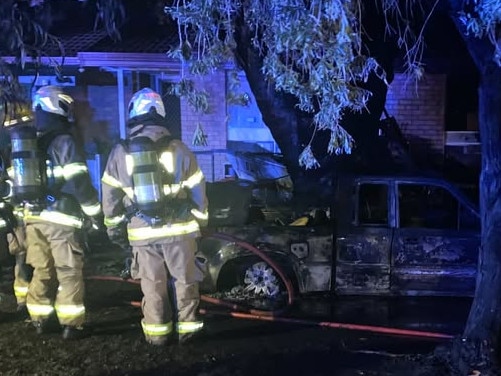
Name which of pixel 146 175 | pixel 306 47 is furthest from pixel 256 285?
pixel 306 47

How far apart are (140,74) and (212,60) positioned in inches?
293

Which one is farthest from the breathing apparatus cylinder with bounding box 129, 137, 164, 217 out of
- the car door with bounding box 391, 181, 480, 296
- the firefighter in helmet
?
the car door with bounding box 391, 181, 480, 296

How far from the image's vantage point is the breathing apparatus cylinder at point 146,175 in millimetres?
4758

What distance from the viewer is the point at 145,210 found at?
4.82 meters

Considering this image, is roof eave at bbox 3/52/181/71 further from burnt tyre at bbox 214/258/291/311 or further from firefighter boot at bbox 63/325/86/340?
firefighter boot at bbox 63/325/86/340

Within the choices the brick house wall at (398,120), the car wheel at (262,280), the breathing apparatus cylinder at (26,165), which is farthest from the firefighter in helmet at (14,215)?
the brick house wall at (398,120)

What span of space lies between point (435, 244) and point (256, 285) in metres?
1.94

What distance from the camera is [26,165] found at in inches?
198

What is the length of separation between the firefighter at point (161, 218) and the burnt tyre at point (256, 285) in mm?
1382

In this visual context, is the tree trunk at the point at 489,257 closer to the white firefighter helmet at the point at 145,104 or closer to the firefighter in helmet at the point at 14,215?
the white firefighter helmet at the point at 145,104

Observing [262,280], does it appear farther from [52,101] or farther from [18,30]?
[18,30]

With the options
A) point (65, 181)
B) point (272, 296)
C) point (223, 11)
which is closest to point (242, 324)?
point (272, 296)

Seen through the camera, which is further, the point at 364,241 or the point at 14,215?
the point at 364,241

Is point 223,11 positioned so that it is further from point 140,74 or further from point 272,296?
point 140,74
